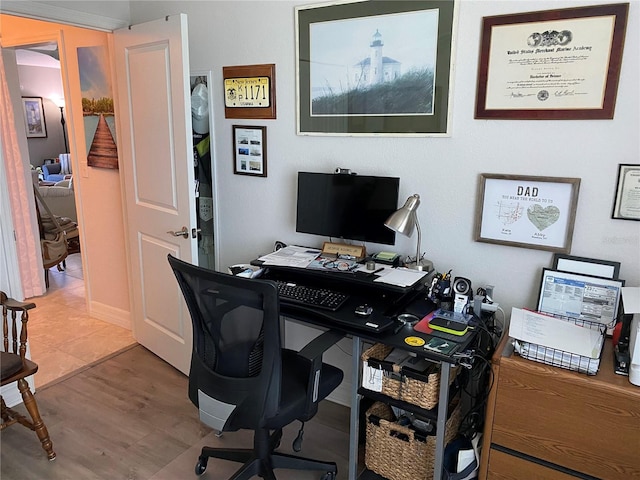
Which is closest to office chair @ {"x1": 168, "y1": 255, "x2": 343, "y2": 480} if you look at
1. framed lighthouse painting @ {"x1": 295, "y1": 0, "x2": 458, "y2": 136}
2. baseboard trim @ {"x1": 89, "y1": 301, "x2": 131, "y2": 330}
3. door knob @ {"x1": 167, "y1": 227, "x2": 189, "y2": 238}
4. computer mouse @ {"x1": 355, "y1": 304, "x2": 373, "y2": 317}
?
computer mouse @ {"x1": 355, "y1": 304, "x2": 373, "y2": 317}

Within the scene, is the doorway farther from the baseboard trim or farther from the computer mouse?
the computer mouse

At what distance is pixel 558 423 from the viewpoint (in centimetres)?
156

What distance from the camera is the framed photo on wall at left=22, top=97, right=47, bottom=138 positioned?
8.24 m

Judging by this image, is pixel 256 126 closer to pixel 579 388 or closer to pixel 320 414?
pixel 320 414

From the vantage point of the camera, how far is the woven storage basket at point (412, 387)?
171 centimetres

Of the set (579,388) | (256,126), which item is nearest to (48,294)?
(256,126)

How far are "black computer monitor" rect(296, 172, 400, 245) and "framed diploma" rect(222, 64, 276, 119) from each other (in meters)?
0.46

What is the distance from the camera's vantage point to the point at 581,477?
156 cm

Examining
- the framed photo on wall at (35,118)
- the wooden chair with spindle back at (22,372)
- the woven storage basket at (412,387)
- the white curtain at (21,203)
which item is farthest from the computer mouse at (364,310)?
the framed photo on wall at (35,118)

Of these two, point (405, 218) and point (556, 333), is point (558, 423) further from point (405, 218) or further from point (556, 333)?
point (405, 218)

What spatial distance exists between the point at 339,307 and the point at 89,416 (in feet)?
5.02

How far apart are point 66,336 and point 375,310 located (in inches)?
97.7

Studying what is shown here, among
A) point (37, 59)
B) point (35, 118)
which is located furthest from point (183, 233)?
point (35, 118)

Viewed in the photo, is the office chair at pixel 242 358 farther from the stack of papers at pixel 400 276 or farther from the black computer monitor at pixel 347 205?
the black computer monitor at pixel 347 205
